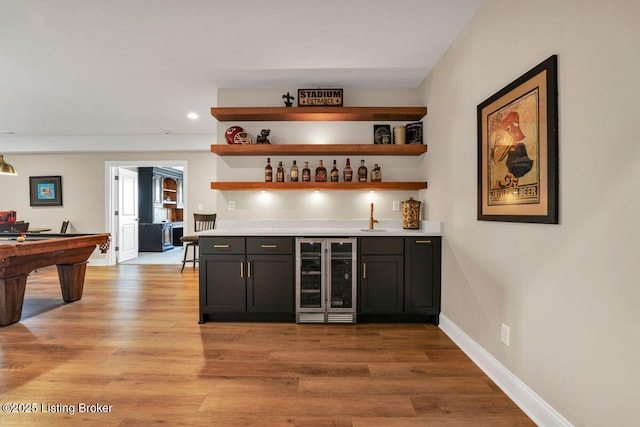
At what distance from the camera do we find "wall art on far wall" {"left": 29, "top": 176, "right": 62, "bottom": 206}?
6371 mm

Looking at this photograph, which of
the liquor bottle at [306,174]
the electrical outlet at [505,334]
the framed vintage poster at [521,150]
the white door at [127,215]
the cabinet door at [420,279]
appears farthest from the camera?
the white door at [127,215]

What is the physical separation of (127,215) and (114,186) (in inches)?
29.0

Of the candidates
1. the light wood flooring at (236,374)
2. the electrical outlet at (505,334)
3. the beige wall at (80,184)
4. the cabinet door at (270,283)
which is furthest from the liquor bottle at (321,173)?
the beige wall at (80,184)

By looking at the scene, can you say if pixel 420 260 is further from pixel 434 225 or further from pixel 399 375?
→ pixel 399 375

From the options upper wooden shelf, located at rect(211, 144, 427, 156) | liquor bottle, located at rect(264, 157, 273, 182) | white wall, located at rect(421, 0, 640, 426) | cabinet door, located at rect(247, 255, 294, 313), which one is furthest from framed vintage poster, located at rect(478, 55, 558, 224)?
liquor bottle, located at rect(264, 157, 273, 182)

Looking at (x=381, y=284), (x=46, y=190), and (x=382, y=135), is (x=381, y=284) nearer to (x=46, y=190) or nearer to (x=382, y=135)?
(x=382, y=135)

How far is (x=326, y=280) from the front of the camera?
3.10m

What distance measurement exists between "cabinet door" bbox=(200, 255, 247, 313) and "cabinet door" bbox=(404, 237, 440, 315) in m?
1.59

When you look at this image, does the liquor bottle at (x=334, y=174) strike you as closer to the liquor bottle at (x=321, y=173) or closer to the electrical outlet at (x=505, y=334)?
the liquor bottle at (x=321, y=173)

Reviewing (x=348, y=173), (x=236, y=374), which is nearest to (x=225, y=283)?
(x=236, y=374)

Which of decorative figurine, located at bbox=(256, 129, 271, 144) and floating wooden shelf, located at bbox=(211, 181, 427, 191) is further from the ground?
decorative figurine, located at bbox=(256, 129, 271, 144)

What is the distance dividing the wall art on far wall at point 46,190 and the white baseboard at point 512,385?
753cm

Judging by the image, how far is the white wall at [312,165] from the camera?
3.64m

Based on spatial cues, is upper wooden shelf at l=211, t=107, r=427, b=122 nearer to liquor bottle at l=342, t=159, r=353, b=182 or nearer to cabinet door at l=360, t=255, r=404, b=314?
liquor bottle at l=342, t=159, r=353, b=182
